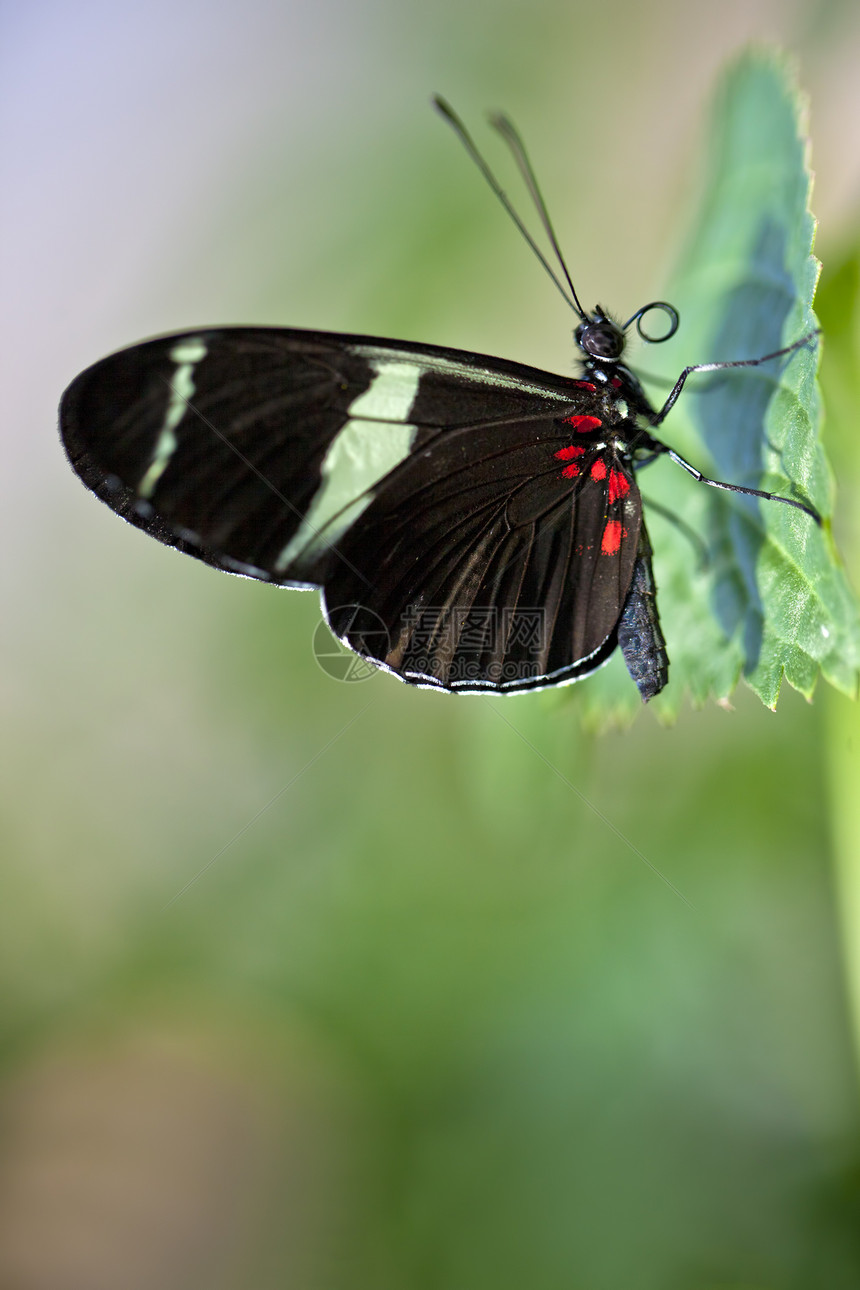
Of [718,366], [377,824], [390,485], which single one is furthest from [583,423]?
[377,824]

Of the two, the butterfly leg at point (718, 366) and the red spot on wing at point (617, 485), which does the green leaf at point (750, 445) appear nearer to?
the butterfly leg at point (718, 366)

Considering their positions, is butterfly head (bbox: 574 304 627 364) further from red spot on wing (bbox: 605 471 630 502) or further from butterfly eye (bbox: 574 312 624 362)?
red spot on wing (bbox: 605 471 630 502)

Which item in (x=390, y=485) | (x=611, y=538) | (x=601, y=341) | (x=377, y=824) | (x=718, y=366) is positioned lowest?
(x=377, y=824)

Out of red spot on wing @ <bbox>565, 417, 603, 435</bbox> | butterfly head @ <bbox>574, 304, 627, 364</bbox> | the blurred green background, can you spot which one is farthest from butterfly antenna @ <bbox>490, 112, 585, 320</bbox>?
the blurred green background

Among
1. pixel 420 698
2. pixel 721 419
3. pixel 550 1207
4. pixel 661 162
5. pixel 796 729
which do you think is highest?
pixel 661 162

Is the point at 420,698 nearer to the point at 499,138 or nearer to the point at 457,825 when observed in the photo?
the point at 457,825

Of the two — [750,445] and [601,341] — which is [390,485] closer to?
[601,341]

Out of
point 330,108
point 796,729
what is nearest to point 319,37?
point 330,108
